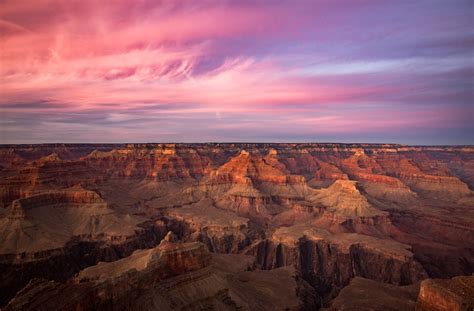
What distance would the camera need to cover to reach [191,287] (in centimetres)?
5759

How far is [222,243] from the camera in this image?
11750 cm

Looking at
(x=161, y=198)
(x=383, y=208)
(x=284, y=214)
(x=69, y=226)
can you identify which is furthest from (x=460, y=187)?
(x=69, y=226)

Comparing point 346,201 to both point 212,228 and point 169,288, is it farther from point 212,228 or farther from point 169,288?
point 169,288

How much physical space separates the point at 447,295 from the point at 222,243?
248 feet

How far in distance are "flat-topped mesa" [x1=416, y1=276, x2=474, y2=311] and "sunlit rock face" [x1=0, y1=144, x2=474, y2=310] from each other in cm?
55

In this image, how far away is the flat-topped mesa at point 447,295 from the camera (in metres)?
47.9

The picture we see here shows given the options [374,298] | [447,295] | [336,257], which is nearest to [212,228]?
[336,257]

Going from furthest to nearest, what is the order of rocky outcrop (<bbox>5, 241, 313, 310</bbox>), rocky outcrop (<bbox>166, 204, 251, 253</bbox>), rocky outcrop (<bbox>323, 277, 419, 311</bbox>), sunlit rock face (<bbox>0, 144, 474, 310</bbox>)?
rocky outcrop (<bbox>166, 204, 251, 253</bbox>), rocky outcrop (<bbox>323, 277, 419, 311</bbox>), sunlit rock face (<bbox>0, 144, 474, 310</bbox>), rocky outcrop (<bbox>5, 241, 313, 310</bbox>)

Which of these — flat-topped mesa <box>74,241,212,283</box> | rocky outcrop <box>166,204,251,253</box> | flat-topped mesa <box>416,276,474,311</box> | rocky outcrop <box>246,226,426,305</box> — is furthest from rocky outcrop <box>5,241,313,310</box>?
rocky outcrop <box>166,204,251,253</box>

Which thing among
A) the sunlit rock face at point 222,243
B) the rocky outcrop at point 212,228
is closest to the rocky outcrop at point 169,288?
the sunlit rock face at point 222,243

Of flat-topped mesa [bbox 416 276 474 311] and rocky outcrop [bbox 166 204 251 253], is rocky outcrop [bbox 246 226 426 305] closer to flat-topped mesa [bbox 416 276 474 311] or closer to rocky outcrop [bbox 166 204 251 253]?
rocky outcrop [bbox 166 204 251 253]

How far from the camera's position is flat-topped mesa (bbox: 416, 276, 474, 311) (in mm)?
47938

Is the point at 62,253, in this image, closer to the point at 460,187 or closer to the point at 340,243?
the point at 340,243

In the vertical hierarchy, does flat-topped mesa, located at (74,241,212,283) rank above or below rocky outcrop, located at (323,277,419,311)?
above
